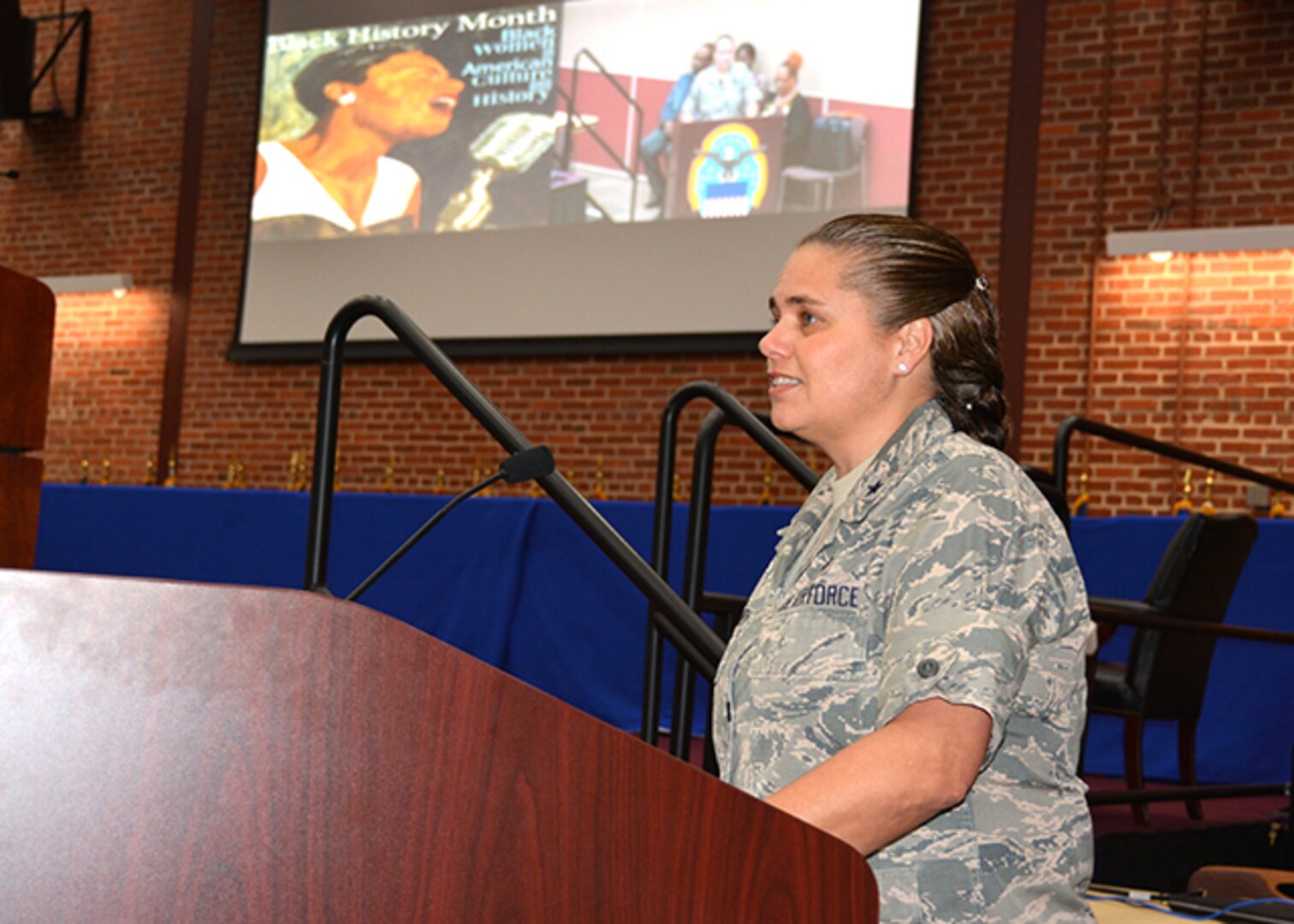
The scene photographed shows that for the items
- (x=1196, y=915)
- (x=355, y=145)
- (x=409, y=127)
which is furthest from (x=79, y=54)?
(x=1196, y=915)

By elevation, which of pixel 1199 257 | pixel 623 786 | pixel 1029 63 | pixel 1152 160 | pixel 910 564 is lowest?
pixel 623 786

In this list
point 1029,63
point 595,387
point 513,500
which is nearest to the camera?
point 513,500

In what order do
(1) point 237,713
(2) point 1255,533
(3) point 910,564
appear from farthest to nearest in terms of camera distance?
1. (2) point 1255,533
2. (3) point 910,564
3. (1) point 237,713

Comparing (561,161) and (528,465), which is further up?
(561,161)

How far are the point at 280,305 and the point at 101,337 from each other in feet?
4.84

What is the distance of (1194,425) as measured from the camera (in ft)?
20.9

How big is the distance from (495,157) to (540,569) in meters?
3.54

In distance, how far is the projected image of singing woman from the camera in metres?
8.06

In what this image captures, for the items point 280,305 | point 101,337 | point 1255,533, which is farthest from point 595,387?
point 1255,533

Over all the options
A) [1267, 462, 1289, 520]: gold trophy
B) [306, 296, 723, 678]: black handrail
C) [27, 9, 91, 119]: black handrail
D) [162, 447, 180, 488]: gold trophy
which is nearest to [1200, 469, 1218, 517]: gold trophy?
[1267, 462, 1289, 520]: gold trophy

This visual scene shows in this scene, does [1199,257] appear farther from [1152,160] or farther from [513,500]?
[513,500]

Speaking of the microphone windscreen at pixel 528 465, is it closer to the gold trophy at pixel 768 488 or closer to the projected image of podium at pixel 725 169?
the gold trophy at pixel 768 488

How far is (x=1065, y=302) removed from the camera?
6656 millimetres

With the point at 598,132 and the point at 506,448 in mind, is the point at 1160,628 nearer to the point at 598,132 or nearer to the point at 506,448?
the point at 506,448
